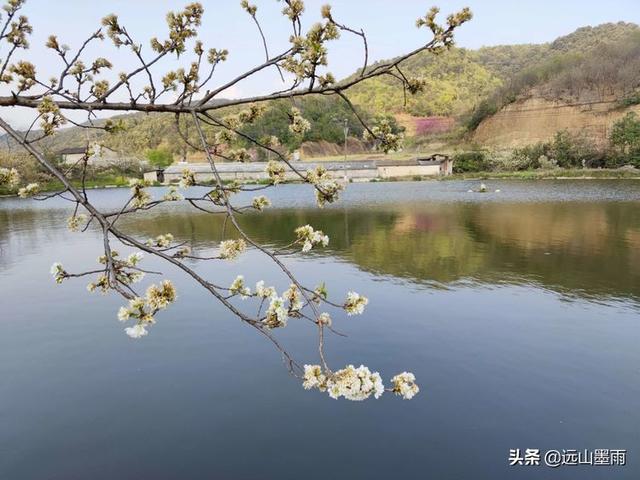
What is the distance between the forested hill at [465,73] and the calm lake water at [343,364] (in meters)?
132

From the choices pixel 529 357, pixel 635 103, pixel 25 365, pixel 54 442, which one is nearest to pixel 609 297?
pixel 529 357

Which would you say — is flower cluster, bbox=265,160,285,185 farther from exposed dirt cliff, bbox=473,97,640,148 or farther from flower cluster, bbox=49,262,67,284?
exposed dirt cliff, bbox=473,97,640,148

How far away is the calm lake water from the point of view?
264 inches

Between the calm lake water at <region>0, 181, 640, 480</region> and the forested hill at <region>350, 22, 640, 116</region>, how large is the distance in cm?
13167

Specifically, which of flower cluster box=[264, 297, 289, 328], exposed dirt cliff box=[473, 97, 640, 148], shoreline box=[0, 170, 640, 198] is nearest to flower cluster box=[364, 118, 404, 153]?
flower cluster box=[264, 297, 289, 328]

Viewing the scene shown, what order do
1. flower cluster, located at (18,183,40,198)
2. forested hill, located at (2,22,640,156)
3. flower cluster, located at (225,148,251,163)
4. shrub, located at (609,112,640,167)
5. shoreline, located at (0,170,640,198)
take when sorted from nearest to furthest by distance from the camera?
1. flower cluster, located at (225,148,251,163)
2. flower cluster, located at (18,183,40,198)
3. shoreline, located at (0,170,640,198)
4. shrub, located at (609,112,640,167)
5. forested hill, located at (2,22,640,156)

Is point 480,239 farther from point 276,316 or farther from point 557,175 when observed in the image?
point 557,175

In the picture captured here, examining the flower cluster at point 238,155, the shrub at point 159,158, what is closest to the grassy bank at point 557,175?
the flower cluster at point 238,155

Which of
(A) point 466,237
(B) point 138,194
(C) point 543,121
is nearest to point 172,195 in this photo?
(B) point 138,194

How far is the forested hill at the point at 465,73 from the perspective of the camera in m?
149

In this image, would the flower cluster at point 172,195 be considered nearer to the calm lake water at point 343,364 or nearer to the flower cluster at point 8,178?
the flower cluster at point 8,178

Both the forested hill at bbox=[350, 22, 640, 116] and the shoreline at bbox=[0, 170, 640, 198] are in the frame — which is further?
the forested hill at bbox=[350, 22, 640, 116]

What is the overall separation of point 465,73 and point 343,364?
187 meters

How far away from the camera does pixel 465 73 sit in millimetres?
177000
